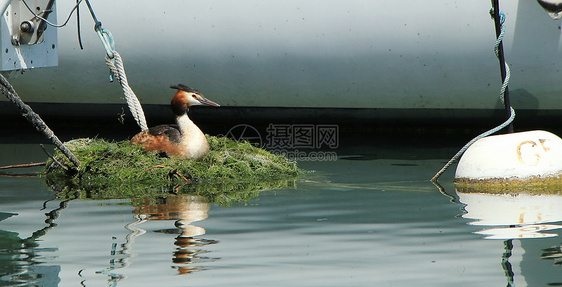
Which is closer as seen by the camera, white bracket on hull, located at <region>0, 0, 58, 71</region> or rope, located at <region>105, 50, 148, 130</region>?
white bracket on hull, located at <region>0, 0, 58, 71</region>

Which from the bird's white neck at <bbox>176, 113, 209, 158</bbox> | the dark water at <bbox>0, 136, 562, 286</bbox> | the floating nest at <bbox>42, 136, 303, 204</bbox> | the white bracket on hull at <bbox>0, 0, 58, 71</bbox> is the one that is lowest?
the dark water at <bbox>0, 136, 562, 286</bbox>

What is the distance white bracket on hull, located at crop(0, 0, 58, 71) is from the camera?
195 inches

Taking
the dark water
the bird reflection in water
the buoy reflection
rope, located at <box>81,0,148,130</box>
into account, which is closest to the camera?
the dark water

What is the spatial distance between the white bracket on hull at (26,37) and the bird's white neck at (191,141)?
1.06m

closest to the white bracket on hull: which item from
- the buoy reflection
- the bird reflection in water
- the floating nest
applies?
the floating nest

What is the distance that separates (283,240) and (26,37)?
2642 millimetres

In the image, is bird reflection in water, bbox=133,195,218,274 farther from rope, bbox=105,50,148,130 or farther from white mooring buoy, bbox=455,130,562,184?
white mooring buoy, bbox=455,130,562,184

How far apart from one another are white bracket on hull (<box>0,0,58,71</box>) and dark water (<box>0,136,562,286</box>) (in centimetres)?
87

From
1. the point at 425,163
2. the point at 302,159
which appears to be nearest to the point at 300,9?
the point at 302,159

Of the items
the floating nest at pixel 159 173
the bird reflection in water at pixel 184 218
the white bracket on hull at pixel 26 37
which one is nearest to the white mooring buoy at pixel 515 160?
the floating nest at pixel 159 173

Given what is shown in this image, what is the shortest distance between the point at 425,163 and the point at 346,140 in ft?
5.01

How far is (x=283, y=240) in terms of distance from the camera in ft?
11.9

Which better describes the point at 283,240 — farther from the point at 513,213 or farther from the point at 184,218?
the point at 513,213

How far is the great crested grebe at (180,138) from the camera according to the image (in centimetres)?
569
